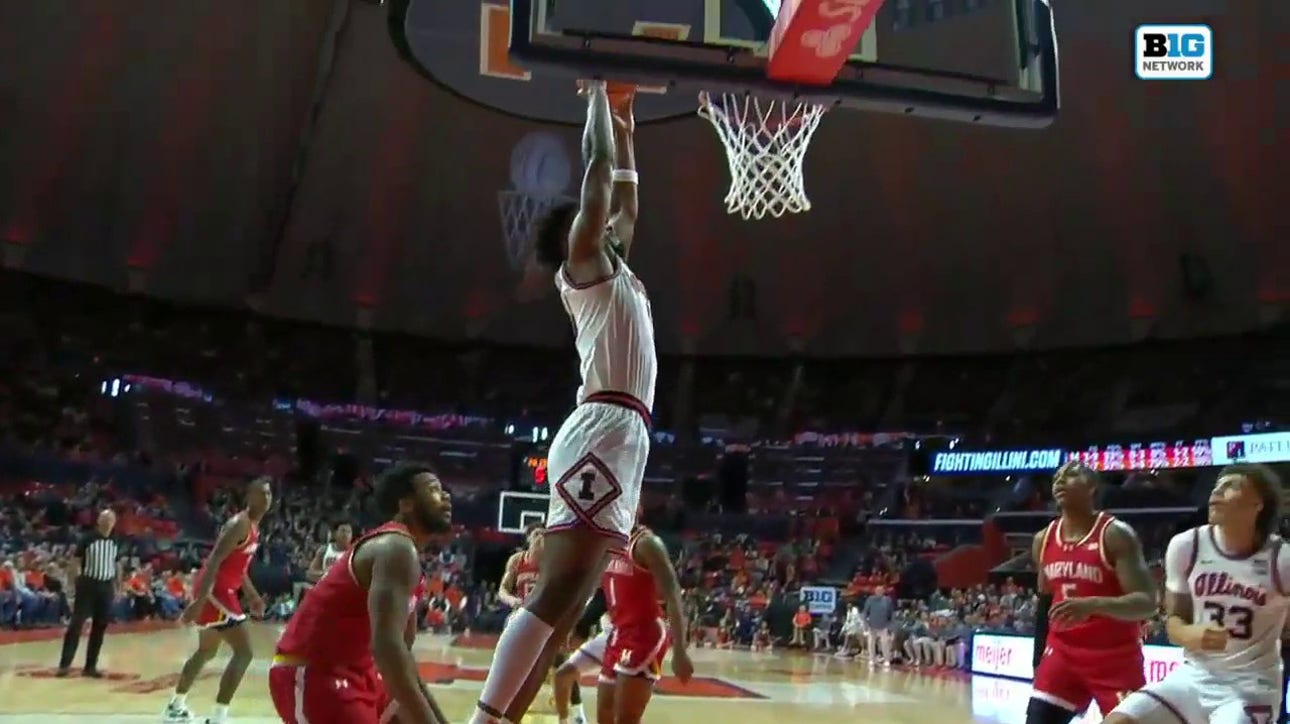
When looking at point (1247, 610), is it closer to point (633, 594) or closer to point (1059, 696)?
point (1059, 696)

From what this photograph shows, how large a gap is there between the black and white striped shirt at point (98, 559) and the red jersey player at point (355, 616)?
9023 mm

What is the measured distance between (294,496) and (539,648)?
85.4ft

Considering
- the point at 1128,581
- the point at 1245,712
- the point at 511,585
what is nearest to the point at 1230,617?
the point at 1245,712

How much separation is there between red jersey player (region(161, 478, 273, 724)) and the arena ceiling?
12.1 meters

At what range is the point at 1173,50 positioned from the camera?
19375 mm

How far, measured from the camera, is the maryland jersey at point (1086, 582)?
5.20m

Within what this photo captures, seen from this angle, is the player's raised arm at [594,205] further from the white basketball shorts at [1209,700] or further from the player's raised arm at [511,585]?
the player's raised arm at [511,585]

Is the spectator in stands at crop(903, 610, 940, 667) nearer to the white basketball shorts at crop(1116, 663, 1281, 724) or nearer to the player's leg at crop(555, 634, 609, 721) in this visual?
the player's leg at crop(555, 634, 609, 721)

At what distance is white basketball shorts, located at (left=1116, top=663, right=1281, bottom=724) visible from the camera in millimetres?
4051

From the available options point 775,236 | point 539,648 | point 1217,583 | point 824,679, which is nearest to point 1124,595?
point 1217,583

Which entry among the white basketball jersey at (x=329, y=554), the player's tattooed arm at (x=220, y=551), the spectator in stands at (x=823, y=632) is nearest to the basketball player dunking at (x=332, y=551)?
the white basketball jersey at (x=329, y=554)

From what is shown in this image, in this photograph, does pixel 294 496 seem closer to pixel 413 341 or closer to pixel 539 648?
pixel 413 341

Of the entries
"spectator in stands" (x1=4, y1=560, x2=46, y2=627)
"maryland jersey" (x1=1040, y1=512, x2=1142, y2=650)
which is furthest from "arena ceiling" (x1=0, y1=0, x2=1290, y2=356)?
"maryland jersey" (x1=1040, y1=512, x2=1142, y2=650)

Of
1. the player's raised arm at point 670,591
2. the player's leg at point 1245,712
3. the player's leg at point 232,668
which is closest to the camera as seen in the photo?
the player's leg at point 1245,712
